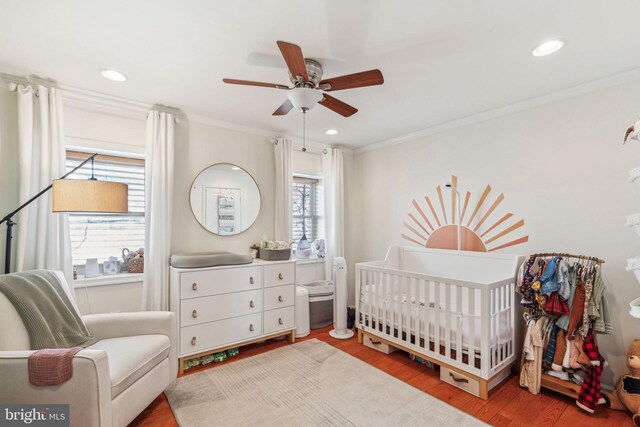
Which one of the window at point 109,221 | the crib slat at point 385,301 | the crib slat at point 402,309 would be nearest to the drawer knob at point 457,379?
the crib slat at point 402,309

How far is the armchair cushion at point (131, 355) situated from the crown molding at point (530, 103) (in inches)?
129

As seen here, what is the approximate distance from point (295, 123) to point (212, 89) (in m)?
1.05

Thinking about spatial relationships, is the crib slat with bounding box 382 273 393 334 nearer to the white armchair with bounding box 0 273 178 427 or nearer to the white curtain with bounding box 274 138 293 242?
the white curtain with bounding box 274 138 293 242

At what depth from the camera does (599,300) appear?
2.00 meters

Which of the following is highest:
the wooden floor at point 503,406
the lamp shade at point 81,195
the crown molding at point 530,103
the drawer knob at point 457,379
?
the crown molding at point 530,103

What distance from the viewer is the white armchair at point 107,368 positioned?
1.36 m

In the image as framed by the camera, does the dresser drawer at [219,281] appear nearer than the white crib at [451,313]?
No

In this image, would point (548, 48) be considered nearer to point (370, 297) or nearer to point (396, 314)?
point (396, 314)

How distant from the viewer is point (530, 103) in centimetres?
256

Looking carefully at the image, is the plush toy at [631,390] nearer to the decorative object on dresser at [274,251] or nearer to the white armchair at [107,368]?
the decorative object on dresser at [274,251]

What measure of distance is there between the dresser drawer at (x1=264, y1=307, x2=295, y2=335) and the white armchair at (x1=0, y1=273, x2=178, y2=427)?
0.96 metres

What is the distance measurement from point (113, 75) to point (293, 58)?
153 cm

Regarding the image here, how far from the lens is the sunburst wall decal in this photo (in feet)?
9.07

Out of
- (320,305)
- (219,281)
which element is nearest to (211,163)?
(219,281)
